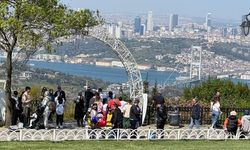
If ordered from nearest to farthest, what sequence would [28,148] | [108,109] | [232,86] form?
1. [28,148]
2. [108,109]
3. [232,86]

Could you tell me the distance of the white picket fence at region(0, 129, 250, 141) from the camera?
Answer: 20125mm

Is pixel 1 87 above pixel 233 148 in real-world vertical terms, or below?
above

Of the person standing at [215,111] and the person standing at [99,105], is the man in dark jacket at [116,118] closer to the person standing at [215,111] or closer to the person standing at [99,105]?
the person standing at [99,105]

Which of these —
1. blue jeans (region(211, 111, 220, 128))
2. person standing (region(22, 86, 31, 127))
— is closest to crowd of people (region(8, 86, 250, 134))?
person standing (region(22, 86, 31, 127))

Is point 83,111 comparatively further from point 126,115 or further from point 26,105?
point 126,115

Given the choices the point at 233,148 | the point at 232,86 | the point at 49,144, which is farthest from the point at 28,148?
the point at 232,86

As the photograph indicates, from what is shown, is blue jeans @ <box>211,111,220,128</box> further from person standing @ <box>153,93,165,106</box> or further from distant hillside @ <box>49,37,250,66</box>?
distant hillside @ <box>49,37,250,66</box>

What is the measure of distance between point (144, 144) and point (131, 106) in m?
2.53

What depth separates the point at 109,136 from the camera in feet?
70.1

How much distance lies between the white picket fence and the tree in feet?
11.0

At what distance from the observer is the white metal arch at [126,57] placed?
29078 mm

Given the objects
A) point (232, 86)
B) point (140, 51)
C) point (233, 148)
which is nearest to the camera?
point (233, 148)

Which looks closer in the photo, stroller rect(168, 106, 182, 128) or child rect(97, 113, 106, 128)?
child rect(97, 113, 106, 128)

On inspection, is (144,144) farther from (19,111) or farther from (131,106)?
(19,111)
